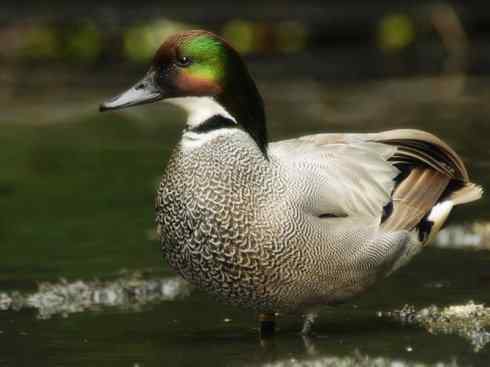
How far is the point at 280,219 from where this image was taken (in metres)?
5.25

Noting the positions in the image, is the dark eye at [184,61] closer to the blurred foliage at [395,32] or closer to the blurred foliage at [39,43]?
the blurred foliage at [39,43]

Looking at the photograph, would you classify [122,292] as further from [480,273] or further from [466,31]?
[466,31]

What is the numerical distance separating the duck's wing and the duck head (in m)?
0.26

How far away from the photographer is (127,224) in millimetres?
7684

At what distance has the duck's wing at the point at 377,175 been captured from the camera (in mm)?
5438

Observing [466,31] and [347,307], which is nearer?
[347,307]

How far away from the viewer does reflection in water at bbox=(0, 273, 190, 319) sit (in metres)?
6.12

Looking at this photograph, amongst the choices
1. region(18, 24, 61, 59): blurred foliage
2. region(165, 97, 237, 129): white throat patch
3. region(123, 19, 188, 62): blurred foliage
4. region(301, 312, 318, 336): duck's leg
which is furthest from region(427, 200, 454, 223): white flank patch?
region(18, 24, 61, 59): blurred foliage

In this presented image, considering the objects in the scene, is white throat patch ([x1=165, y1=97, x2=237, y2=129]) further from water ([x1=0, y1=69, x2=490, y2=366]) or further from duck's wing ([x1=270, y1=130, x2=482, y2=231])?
water ([x1=0, y1=69, x2=490, y2=366])

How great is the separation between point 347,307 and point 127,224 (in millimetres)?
2057

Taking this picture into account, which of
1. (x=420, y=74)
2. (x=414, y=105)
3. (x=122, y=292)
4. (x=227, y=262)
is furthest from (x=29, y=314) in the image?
(x=420, y=74)

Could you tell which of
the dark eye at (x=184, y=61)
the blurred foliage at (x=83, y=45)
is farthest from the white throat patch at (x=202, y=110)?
the blurred foliage at (x=83, y=45)

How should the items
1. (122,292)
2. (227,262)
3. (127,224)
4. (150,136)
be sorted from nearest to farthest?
(227,262) < (122,292) < (127,224) < (150,136)

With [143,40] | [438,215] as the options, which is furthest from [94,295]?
[143,40]
